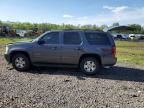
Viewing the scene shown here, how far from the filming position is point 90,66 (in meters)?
12.7

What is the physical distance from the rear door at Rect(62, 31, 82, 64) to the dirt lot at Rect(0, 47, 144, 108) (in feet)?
2.03

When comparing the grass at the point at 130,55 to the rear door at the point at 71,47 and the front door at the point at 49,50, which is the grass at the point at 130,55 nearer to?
the rear door at the point at 71,47

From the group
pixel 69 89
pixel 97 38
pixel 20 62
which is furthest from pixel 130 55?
pixel 69 89

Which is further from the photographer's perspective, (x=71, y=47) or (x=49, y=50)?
(x=49, y=50)

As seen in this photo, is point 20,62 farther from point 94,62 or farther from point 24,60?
point 94,62

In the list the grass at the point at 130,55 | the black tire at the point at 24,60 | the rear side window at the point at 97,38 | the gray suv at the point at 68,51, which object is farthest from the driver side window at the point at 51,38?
the grass at the point at 130,55

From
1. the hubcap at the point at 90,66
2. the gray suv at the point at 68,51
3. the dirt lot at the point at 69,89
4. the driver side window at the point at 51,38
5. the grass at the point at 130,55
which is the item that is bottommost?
the grass at the point at 130,55

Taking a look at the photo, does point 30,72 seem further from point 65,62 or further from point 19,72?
point 65,62

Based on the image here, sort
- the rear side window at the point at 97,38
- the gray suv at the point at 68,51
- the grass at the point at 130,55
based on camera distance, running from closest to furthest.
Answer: the gray suv at the point at 68,51 < the rear side window at the point at 97,38 < the grass at the point at 130,55

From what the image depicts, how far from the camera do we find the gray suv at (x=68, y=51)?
492 inches

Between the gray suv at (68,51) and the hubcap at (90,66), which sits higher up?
the gray suv at (68,51)

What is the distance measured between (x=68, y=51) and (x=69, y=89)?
3504 millimetres

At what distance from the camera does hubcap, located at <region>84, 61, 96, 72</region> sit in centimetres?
1262

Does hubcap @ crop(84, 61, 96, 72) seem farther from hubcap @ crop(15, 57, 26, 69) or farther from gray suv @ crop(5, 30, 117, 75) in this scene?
hubcap @ crop(15, 57, 26, 69)
